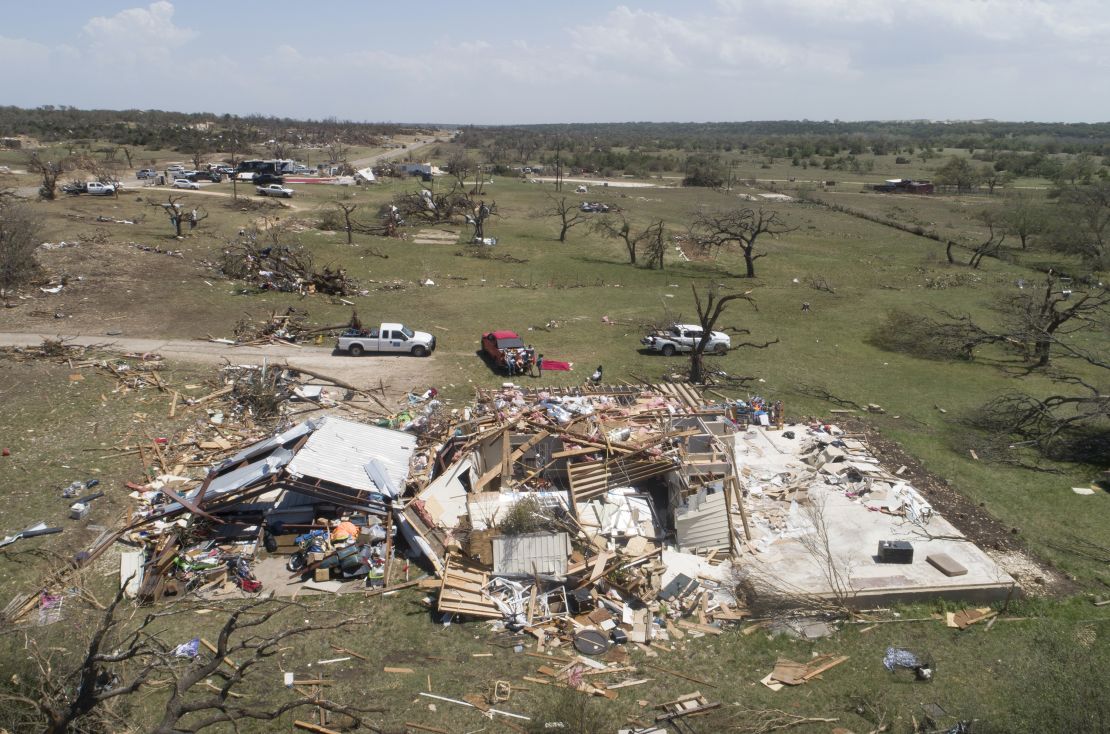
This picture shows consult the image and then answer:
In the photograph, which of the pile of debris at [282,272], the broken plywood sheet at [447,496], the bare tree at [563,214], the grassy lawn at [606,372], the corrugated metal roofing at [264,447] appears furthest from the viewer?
the bare tree at [563,214]

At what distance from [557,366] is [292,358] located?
10580mm

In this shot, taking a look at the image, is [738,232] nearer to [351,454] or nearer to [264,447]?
[351,454]

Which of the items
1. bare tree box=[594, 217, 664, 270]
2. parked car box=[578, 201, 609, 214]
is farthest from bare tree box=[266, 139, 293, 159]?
bare tree box=[594, 217, 664, 270]

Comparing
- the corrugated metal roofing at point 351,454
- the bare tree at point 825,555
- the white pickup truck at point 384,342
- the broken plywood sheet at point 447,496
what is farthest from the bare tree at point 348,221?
the bare tree at point 825,555

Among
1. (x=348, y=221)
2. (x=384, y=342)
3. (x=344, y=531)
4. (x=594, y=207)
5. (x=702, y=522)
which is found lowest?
(x=344, y=531)

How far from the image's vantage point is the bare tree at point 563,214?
53500 millimetres

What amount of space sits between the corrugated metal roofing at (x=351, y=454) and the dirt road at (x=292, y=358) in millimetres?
5960

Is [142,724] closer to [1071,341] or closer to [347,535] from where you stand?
[347,535]

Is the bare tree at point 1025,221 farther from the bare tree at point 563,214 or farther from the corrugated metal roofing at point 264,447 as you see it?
the corrugated metal roofing at point 264,447

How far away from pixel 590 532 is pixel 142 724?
9.55m

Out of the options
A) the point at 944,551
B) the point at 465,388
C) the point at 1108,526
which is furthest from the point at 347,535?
the point at 1108,526

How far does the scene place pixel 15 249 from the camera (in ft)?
100

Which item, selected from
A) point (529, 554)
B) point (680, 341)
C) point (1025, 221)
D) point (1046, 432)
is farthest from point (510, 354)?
point (1025, 221)

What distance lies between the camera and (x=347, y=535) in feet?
50.5
